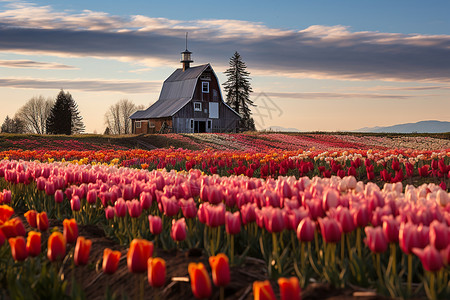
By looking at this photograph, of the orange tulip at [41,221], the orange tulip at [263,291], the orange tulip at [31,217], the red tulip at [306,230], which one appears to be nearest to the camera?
the orange tulip at [263,291]

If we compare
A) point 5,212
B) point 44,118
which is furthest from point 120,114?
point 5,212

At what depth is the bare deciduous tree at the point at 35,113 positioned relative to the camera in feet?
293

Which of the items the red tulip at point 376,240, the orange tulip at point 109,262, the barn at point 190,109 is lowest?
the orange tulip at point 109,262

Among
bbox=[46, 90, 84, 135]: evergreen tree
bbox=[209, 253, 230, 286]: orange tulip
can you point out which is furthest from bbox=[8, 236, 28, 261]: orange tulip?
bbox=[46, 90, 84, 135]: evergreen tree

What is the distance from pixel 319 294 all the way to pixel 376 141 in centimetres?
4478

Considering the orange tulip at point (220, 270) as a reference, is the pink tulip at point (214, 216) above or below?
above

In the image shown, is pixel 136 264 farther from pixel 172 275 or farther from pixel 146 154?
pixel 146 154

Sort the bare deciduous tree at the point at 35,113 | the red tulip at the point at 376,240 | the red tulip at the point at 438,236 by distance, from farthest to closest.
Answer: the bare deciduous tree at the point at 35,113 → the red tulip at the point at 376,240 → the red tulip at the point at 438,236

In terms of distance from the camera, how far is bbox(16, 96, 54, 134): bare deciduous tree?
89.3m

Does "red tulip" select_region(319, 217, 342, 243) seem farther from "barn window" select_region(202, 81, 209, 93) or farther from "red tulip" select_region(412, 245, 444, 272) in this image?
"barn window" select_region(202, 81, 209, 93)

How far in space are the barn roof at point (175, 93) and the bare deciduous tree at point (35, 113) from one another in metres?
36.0

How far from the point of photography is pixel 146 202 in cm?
560

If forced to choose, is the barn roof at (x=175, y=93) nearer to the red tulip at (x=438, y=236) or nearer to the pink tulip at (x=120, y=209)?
the pink tulip at (x=120, y=209)

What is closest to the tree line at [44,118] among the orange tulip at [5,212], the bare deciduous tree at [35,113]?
the bare deciduous tree at [35,113]
